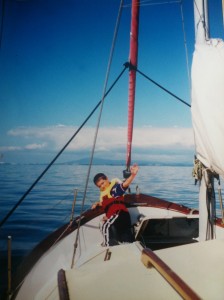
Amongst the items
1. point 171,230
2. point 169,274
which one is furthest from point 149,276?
point 171,230

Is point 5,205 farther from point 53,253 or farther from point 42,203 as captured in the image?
point 53,253

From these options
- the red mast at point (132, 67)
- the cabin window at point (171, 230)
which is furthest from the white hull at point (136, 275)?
the red mast at point (132, 67)

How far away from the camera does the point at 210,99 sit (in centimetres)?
238

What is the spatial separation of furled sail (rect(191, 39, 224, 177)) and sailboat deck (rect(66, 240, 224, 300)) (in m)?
0.90

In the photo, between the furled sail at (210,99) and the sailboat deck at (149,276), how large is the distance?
897 millimetres

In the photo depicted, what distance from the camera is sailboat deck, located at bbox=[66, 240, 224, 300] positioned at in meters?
1.62

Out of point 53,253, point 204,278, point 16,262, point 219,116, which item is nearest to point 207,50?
point 219,116

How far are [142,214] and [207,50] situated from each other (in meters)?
4.62

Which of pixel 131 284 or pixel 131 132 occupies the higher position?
pixel 131 132

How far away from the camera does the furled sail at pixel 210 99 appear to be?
2326mm

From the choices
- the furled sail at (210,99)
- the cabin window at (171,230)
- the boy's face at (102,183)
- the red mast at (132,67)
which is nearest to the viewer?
the furled sail at (210,99)

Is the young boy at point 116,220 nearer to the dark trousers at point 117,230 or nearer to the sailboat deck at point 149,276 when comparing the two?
the dark trousers at point 117,230

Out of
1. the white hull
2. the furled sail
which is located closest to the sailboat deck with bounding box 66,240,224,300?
the white hull

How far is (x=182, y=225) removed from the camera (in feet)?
19.8
